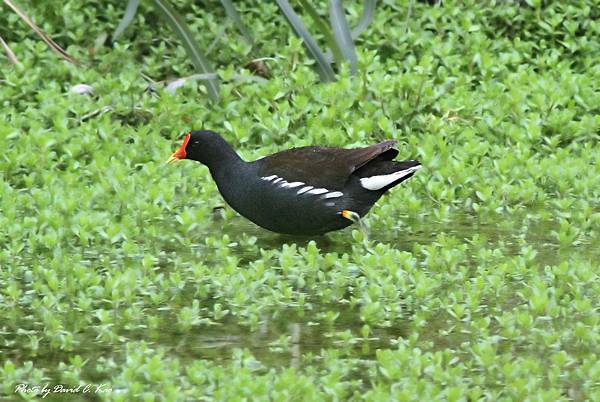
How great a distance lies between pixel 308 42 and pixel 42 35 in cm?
179

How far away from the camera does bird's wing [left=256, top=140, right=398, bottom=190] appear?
7113 millimetres

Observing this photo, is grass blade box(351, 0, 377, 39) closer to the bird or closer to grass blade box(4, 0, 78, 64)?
grass blade box(4, 0, 78, 64)

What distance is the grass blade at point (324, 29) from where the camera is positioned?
8852 millimetres

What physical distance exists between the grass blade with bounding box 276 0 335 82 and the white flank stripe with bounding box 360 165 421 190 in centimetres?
201

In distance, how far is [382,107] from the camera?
8.64 metres

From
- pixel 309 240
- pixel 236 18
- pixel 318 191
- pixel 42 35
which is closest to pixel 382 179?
pixel 318 191

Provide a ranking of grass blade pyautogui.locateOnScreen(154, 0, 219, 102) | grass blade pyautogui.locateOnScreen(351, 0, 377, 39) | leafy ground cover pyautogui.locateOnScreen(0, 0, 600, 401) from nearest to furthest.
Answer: leafy ground cover pyautogui.locateOnScreen(0, 0, 600, 401) < grass blade pyautogui.locateOnScreen(154, 0, 219, 102) < grass blade pyautogui.locateOnScreen(351, 0, 377, 39)

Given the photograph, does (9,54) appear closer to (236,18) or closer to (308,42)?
(236,18)

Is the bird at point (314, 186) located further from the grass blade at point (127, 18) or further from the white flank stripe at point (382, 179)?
the grass blade at point (127, 18)

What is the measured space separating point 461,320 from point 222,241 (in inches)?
56.6

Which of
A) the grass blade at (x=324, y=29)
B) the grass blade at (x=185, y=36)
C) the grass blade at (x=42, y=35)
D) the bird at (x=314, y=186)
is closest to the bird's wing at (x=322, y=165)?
the bird at (x=314, y=186)

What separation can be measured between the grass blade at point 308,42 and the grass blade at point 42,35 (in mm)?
1542

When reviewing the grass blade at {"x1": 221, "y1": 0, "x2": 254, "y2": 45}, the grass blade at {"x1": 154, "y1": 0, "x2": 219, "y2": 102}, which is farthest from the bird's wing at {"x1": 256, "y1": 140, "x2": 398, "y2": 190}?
the grass blade at {"x1": 221, "y1": 0, "x2": 254, "y2": 45}

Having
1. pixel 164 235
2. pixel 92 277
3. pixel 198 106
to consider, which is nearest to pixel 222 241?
pixel 164 235
